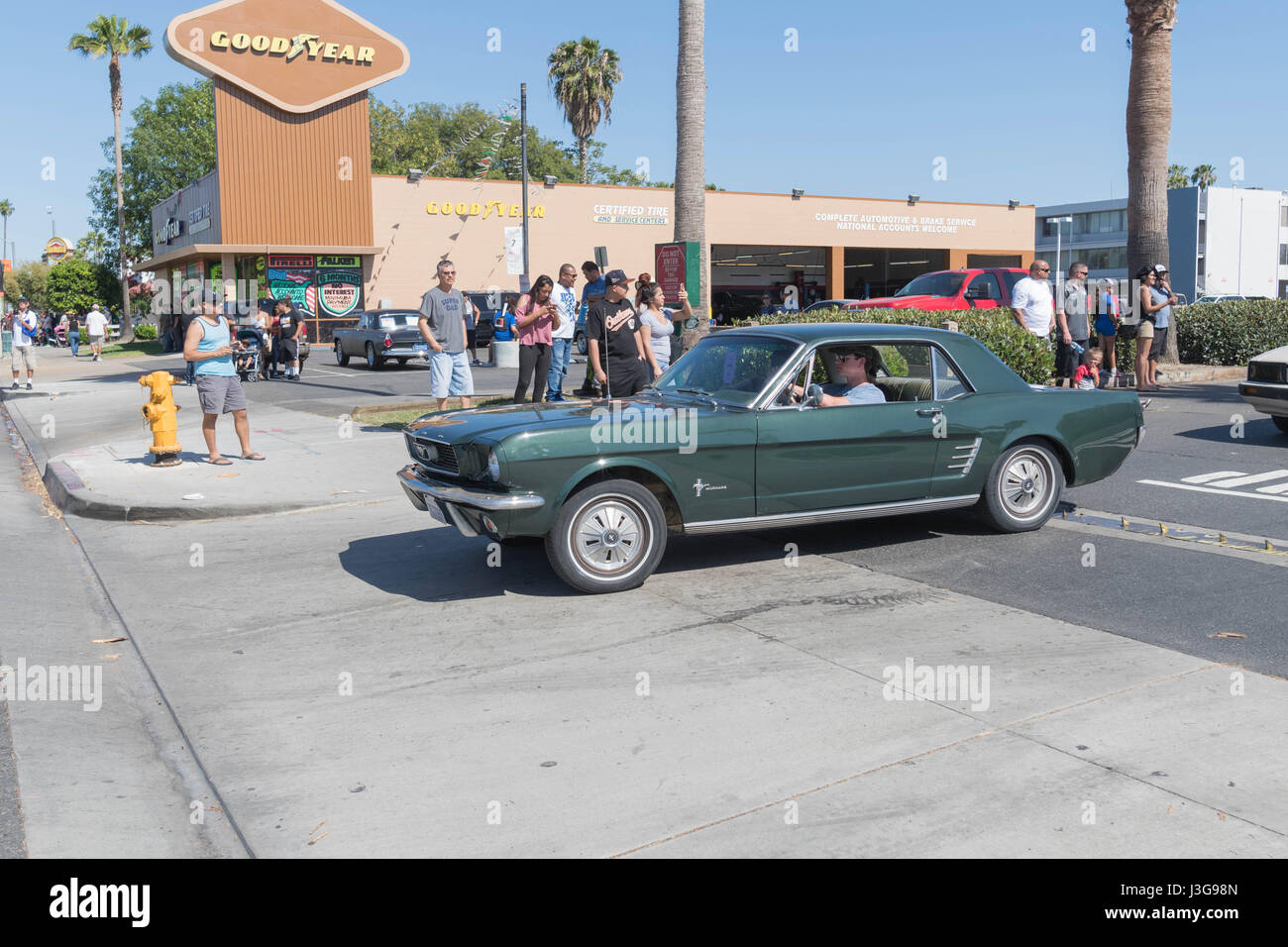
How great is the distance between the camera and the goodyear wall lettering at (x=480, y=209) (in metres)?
43.0

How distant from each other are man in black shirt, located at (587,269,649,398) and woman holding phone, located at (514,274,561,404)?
121cm

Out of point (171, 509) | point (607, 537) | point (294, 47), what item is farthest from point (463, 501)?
point (294, 47)

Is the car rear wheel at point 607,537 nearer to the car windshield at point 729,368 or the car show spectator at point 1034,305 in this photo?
the car windshield at point 729,368

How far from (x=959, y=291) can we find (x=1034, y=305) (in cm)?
480

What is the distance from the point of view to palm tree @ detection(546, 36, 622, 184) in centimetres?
5806

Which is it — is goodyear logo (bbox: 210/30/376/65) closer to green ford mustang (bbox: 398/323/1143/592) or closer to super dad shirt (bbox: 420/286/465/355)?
super dad shirt (bbox: 420/286/465/355)

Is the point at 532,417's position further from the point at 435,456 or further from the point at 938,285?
the point at 938,285

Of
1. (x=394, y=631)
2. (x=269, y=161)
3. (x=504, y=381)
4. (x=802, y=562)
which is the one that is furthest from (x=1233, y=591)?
(x=269, y=161)

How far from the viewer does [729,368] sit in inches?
283

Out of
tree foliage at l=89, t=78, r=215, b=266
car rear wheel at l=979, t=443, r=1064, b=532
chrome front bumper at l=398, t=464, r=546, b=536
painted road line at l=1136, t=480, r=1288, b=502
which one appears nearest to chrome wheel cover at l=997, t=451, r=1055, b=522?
car rear wheel at l=979, t=443, r=1064, b=532

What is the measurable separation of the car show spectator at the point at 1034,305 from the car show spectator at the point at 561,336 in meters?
5.44

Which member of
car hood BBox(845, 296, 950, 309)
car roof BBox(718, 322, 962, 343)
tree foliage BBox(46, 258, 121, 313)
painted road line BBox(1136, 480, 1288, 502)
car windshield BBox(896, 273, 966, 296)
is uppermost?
tree foliage BBox(46, 258, 121, 313)

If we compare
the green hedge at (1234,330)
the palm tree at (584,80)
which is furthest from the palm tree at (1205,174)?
the green hedge at (1234,330)
